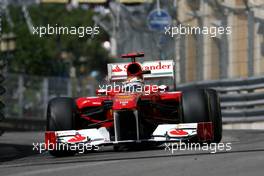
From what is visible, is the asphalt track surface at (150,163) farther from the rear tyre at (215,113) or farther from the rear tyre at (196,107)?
the rear tyre at (196,107)

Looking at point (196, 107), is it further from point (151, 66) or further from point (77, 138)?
point (151, 66)

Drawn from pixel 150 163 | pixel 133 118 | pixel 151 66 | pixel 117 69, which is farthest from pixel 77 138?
pixel 150 163

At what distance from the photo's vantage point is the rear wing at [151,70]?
559 inches

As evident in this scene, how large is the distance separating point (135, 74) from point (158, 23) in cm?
1335

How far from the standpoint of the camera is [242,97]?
2156cm

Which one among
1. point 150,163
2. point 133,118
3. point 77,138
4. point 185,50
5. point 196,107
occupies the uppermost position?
point 185,50

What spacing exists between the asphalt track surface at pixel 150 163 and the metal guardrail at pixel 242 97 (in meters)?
7.52

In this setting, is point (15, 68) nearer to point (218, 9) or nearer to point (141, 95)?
point (218, 9)

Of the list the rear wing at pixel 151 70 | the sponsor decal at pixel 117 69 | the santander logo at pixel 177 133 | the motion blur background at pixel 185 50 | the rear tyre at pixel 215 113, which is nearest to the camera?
the santander logo at pixel 177 133

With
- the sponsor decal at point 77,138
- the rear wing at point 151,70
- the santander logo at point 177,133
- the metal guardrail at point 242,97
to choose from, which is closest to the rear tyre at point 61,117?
the sponsor decal at point 77,138

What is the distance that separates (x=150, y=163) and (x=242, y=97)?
37.6 feet

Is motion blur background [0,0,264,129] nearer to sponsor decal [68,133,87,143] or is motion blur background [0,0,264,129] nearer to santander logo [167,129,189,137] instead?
sponsor decal [68,133,87,143]

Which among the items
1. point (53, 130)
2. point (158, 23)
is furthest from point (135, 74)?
point (158, 23)

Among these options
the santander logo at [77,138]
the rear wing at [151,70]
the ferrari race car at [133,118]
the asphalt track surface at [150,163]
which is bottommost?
the asphalt track surface at [150,163]
